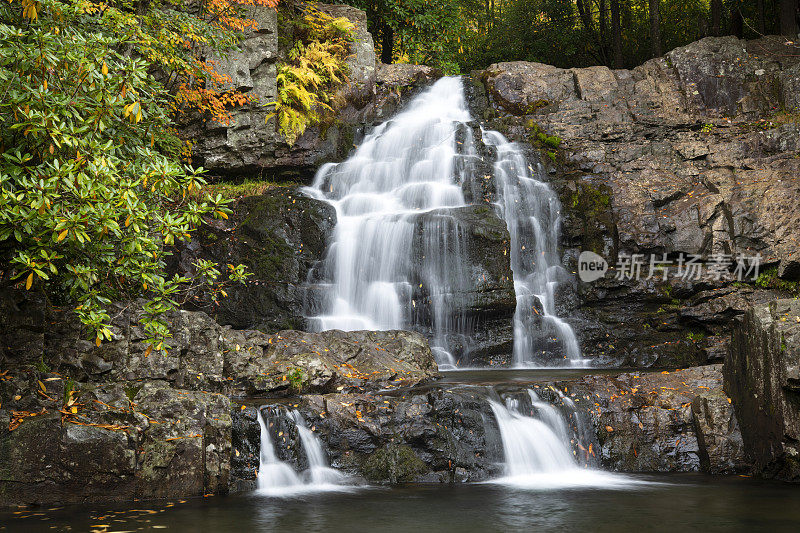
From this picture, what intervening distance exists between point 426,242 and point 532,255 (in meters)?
2.41

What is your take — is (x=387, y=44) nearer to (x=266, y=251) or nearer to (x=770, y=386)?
(x=266, y=251)

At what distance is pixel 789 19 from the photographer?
661 inches

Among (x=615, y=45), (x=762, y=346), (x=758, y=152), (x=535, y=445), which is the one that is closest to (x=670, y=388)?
(x=762, y=346)

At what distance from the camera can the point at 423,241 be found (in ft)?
39.1

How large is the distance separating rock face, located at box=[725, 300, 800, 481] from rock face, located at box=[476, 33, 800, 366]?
12.7ft

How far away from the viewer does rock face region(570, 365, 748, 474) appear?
708 centimetres

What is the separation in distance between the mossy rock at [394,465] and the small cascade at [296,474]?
30 centimetres

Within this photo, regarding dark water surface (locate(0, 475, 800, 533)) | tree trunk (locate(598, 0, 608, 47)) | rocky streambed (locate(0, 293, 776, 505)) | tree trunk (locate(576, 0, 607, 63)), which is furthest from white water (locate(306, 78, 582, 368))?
tree trunk (locate(576, 0, 607, 63))

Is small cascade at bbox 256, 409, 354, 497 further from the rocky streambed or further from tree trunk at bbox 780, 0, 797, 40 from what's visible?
tree trunk at bbox 780, 0, 797, 40

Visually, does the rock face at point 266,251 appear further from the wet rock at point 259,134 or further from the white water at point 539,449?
the white water at point 539,449

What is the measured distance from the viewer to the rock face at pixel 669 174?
38.7 feet

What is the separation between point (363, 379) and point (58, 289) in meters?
3.64

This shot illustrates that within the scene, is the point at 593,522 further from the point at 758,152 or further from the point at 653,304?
the point at 758,152

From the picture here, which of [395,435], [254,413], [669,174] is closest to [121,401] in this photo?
[254,413]
